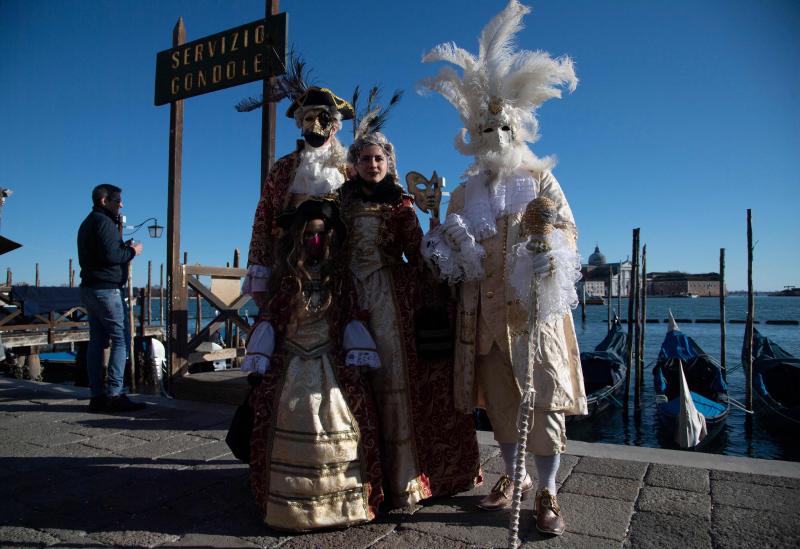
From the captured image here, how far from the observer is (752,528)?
2.19m

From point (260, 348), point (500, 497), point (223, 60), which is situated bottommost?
point (500, 497)

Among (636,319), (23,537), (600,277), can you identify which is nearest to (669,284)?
(600,277)

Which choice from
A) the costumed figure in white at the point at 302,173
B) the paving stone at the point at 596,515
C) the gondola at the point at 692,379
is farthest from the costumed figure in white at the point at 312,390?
the gondola at the point at 692,379

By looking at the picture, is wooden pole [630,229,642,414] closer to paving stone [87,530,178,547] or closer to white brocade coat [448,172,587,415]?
white brocade coat [448,172,587,415]

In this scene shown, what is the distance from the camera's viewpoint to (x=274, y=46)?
4.67m

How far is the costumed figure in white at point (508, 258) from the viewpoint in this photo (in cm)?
227

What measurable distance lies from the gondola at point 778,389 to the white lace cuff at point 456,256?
1177 cm

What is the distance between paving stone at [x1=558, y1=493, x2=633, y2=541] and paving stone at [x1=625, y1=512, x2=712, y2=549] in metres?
0.05

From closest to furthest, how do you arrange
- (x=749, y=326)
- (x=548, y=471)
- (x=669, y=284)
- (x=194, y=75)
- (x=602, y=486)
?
1. (x=548, y=471)
2. (x=602, y=486)
3. (x=194, y=75)
4. (x=749, y=326)
5. (x=669, y=284)

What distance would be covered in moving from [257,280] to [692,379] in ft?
41.9

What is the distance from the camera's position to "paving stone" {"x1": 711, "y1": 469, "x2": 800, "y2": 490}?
265 centimetres

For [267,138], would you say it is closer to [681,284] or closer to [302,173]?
[302,173]

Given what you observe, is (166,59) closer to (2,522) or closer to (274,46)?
(274,46)

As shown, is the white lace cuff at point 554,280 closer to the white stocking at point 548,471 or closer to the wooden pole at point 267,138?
the white stocking at point 548,471
